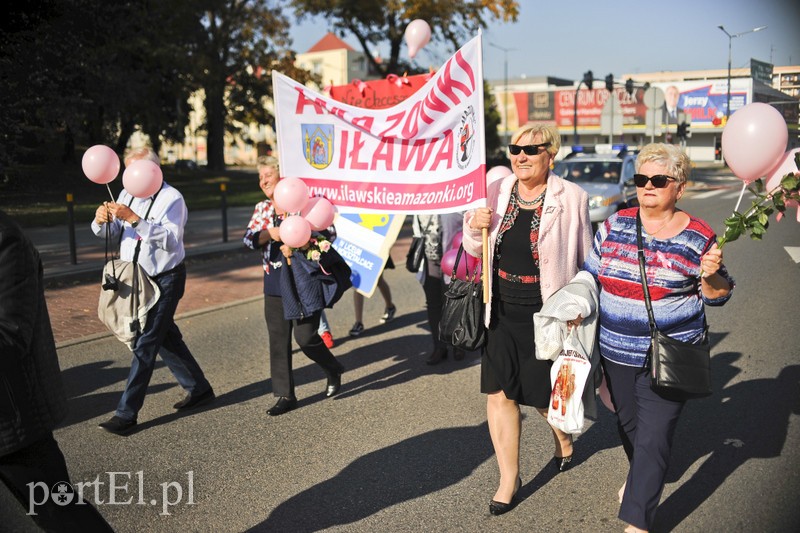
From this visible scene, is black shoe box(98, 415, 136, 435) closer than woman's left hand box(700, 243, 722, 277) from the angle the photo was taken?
→ No

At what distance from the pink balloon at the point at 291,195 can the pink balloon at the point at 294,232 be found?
0.07m

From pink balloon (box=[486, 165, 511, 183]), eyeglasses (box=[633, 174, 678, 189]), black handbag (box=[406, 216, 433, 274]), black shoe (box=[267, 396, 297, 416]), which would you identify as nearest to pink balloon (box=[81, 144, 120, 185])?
black shoe (box=[267, 396, 297, 416])

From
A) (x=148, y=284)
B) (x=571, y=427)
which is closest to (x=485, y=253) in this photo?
(x=571, y=427)

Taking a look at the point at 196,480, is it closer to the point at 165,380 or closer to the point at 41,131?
the point at 165,380

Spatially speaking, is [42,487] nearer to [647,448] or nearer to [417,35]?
[647,448]

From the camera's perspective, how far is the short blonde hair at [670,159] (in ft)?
11.5

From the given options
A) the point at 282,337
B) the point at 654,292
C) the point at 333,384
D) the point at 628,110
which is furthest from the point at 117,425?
the point at 628,110

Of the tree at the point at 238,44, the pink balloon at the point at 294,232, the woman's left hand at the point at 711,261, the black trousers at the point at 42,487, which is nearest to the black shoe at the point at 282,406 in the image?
the pink balloon at the point at 294,232

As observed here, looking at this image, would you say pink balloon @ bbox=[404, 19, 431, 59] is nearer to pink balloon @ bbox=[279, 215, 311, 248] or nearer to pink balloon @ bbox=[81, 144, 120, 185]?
pink balloon @ bbox=[279, 215, 311, 248]

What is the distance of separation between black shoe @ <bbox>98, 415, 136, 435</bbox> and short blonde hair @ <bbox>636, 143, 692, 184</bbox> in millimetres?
3658

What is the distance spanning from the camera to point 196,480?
14.1 ft

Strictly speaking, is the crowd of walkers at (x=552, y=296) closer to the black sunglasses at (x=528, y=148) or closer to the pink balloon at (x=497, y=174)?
the black sunglasses at (x=528, y=148)

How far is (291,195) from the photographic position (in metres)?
4.84

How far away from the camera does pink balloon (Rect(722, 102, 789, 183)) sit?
346 centimetres
